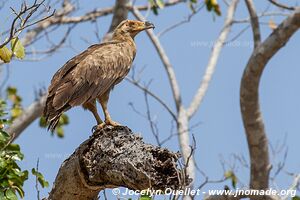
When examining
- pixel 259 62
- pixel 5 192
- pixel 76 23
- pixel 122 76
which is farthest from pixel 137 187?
pixel 76 23

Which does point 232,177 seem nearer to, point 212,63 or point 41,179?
point 212,63

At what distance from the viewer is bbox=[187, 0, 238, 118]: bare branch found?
36.1 ft

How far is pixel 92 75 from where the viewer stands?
22.4 feet

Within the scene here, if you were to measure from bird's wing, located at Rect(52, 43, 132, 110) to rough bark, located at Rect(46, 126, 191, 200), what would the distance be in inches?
29.5

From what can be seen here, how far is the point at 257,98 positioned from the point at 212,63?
3072 millimetres

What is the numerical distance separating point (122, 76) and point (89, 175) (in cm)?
224

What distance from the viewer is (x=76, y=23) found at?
12531 mm

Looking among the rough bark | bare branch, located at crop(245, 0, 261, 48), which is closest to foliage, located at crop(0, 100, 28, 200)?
the rough bark

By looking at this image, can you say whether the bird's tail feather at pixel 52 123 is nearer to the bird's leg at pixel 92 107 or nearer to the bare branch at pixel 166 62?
the bird's leg at pixel 92 107

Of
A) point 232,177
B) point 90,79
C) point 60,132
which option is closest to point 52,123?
point 90,79

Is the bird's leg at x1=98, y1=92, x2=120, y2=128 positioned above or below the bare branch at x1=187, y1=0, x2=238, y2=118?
below

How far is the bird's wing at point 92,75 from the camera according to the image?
20.5ft

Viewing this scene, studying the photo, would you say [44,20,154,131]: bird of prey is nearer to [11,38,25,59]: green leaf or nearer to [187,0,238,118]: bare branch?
[11,38,25,59]: green leaf

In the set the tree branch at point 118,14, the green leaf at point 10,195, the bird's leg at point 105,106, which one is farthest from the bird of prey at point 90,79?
the tree branch at point 118,14
